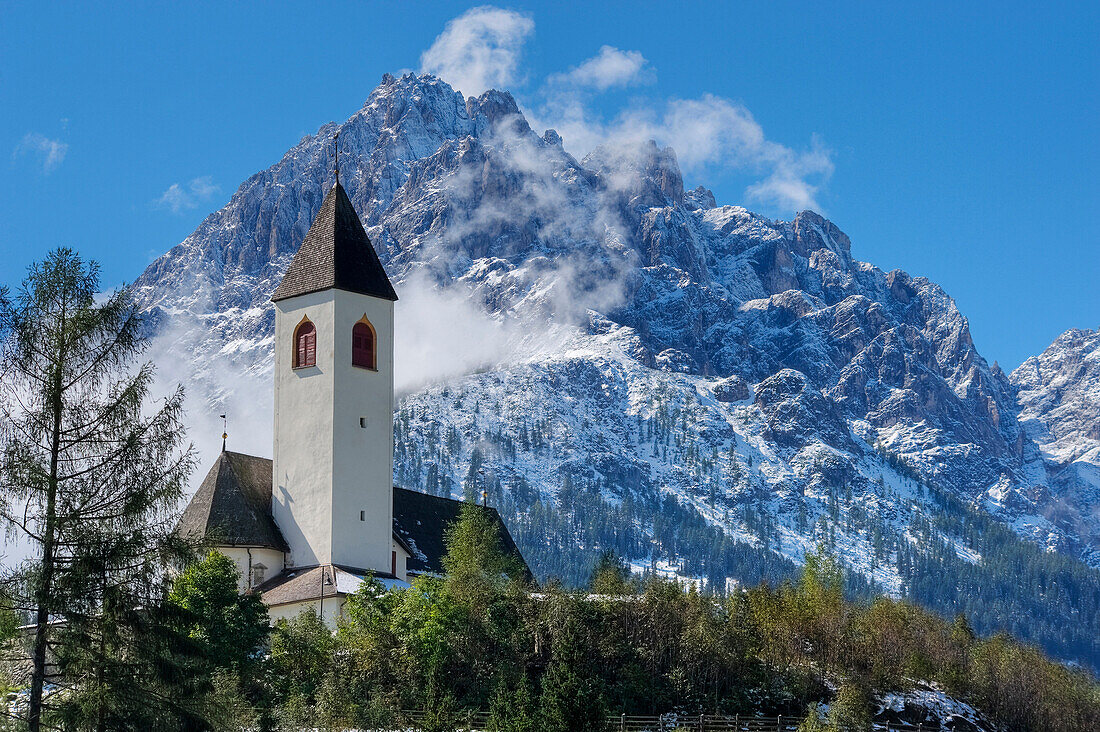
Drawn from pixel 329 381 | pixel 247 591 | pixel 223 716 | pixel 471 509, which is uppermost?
pixel 329 381

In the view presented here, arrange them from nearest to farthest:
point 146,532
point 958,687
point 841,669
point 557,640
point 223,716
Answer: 1. point 146,532
2. point 223,716
3. point 557,640
4. point 841,669
5. point 958,687

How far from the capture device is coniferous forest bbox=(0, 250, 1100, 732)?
108 ft

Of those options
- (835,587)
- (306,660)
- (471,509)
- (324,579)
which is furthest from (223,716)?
(835,587)

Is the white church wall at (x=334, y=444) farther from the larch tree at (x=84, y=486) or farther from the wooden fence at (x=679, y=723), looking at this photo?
the larch tree at (x=84, y=486)

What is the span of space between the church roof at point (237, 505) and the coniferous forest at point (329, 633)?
7664 millimetres

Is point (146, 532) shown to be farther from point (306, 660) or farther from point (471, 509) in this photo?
point (471, 509)

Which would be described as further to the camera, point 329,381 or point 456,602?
point 329,381

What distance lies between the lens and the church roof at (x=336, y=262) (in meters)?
75.7

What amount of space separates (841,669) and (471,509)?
25.0 m

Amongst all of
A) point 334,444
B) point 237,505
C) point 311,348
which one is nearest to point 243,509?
point 237,505

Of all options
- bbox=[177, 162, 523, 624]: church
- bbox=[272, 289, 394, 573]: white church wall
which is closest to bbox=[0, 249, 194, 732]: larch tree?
bbox=[177, 162, 523, 624]: church

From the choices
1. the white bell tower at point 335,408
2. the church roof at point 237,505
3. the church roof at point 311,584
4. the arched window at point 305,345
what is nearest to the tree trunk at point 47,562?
the church roof at point 311,584

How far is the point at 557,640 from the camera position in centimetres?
5884

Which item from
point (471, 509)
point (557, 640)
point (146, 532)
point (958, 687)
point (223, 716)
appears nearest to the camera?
point (146, 532)
